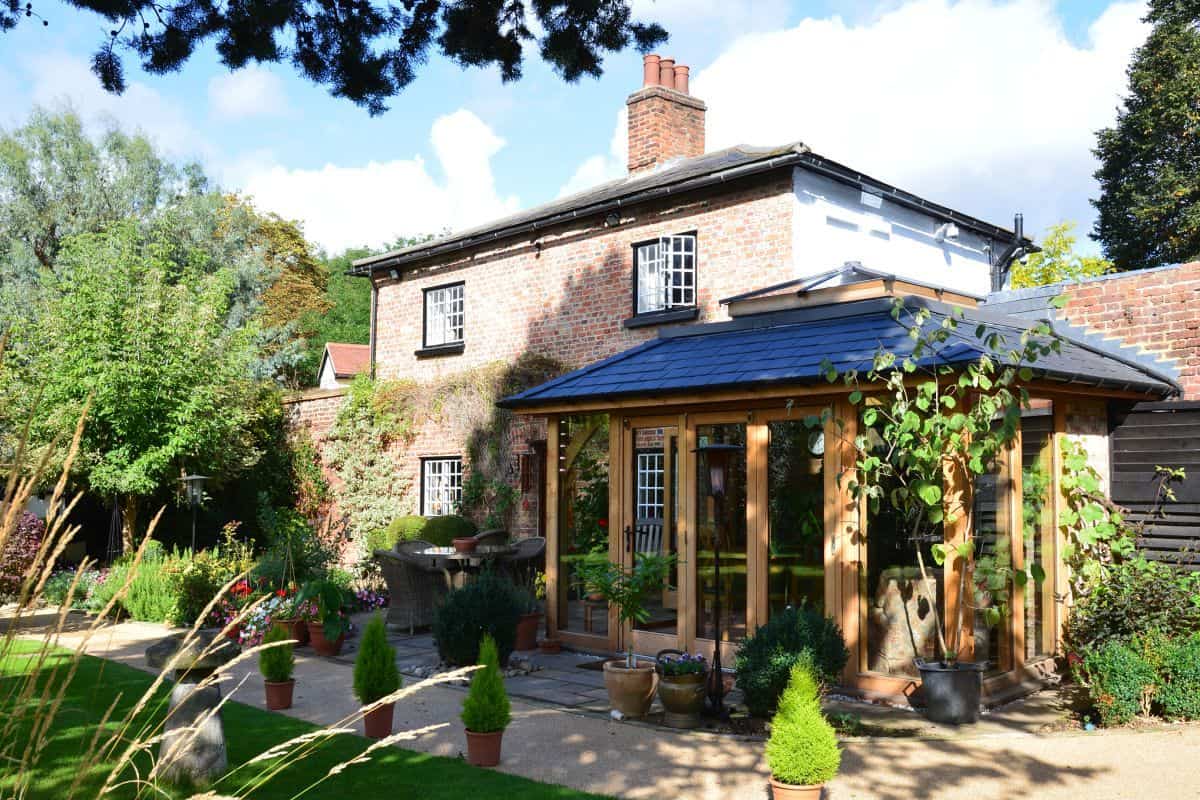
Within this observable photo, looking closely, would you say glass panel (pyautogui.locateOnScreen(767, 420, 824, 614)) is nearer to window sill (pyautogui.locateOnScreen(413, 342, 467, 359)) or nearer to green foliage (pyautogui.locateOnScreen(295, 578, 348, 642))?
green foliage (pyautogui.locateOnScreen(295, 578, 348, 642))

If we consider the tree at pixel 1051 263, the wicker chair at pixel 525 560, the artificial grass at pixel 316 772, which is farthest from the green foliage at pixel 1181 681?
the tree at pixel 1051 263

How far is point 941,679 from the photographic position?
754 centimetres

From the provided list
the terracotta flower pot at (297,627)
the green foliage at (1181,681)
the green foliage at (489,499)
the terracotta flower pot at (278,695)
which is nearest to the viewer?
the green foliage at (1181,681)

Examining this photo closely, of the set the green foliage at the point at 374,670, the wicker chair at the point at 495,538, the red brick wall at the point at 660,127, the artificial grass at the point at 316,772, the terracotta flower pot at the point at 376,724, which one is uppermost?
the red brick wall at the point at 660,127

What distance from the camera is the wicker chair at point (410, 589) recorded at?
12.1 metres

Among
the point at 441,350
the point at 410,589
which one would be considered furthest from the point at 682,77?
the point at 410,589

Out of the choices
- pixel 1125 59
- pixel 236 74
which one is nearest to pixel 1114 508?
pixel 236 74

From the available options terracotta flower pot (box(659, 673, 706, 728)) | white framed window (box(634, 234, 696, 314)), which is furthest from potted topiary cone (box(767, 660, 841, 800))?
white framed window (box(634, 234, 696, 314))

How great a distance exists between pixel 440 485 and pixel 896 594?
10432 mm

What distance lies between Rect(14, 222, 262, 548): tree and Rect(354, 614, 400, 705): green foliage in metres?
9.03

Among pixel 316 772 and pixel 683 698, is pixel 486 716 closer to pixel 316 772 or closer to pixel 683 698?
pixel 316 772

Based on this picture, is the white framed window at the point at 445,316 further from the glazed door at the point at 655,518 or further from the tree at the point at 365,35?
the tree at the point at 365,35

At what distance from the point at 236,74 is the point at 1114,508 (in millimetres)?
8757

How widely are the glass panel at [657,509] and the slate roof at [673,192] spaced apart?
177 inches
